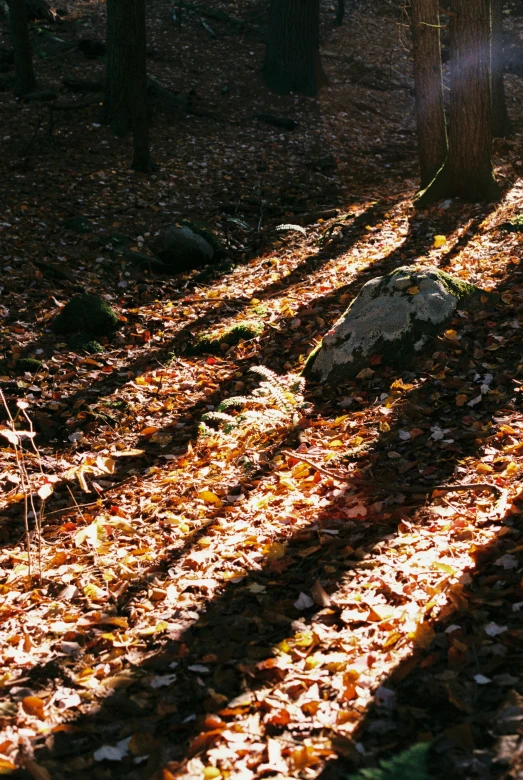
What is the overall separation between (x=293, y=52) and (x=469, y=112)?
759 centimetres

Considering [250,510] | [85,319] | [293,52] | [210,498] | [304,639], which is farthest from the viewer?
[293,52]

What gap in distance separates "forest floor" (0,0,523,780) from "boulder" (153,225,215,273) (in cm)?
23

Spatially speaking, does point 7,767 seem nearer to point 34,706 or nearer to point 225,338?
point 34,706

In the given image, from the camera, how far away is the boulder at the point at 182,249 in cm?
923

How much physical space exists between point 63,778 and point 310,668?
3.38 feet

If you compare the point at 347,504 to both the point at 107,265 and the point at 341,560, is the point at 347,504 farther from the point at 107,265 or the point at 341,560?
the point at 107,265

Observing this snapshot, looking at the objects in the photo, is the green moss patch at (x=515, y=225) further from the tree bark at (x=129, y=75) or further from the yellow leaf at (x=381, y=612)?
the yellow leaf at (x=381, y=612)

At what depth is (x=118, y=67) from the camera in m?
11.6

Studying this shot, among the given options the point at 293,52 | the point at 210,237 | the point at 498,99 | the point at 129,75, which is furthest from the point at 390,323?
the point at 293,52

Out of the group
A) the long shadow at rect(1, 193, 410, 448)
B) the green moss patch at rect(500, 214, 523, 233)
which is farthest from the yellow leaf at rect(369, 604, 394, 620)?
the green moss patch at rect(500, 214, 523, 233)

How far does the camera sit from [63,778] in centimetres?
249

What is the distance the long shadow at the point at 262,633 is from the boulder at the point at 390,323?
38.3 inches

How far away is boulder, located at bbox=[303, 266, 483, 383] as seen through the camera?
5.91 m

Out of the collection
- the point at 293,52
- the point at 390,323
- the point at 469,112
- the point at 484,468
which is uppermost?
the point at 293,52
